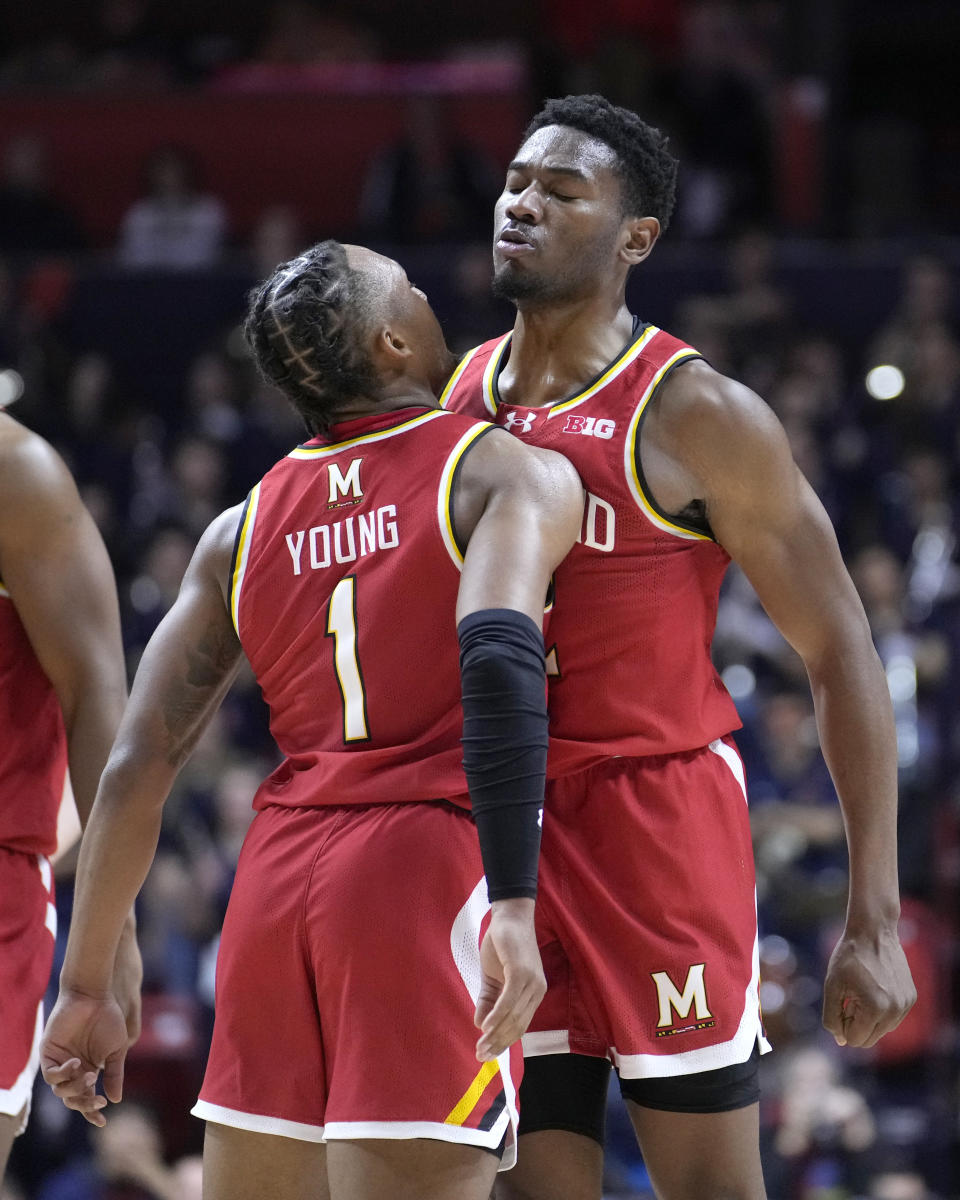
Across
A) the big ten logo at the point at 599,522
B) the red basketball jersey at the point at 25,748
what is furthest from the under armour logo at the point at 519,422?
the red basketball jersey at the point at 25,748

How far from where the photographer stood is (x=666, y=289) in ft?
37.4

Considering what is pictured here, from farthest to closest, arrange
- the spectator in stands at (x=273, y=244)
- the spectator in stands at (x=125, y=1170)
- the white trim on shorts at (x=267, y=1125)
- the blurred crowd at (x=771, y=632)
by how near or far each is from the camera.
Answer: the spectator in stands at (x=273, y=244) < the blurred crowd at (x=771, y=632) < the spectator in stands at (x=125, y=1170) < the white trim on shorts at (x=267, y=1125)

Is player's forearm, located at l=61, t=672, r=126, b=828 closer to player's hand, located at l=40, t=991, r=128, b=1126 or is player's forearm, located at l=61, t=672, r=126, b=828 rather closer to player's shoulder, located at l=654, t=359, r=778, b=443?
player's hand, located at l=40, t=991, r=128, b=1126

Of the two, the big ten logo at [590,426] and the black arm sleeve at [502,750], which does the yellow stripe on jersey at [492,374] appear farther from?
the black arm sleeve at [502,750]

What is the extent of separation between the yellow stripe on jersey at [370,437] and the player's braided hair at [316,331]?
0.23 feet

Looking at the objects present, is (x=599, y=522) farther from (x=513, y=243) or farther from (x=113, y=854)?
(x=113, y=854)

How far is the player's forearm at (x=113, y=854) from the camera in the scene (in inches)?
127

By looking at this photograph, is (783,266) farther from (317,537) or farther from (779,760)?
(317,537)

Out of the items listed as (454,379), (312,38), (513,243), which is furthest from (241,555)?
(312,38)

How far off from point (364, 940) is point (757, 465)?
3.83 feet

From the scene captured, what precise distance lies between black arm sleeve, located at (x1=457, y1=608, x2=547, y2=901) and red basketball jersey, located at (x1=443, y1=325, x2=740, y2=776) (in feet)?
→ 1.99

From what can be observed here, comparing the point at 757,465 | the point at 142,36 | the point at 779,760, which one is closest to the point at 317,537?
the point at 757,465

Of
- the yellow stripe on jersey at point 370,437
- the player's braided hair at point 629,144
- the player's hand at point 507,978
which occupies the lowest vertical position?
the player's hand at point 507,978

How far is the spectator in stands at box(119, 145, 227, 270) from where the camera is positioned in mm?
12641
